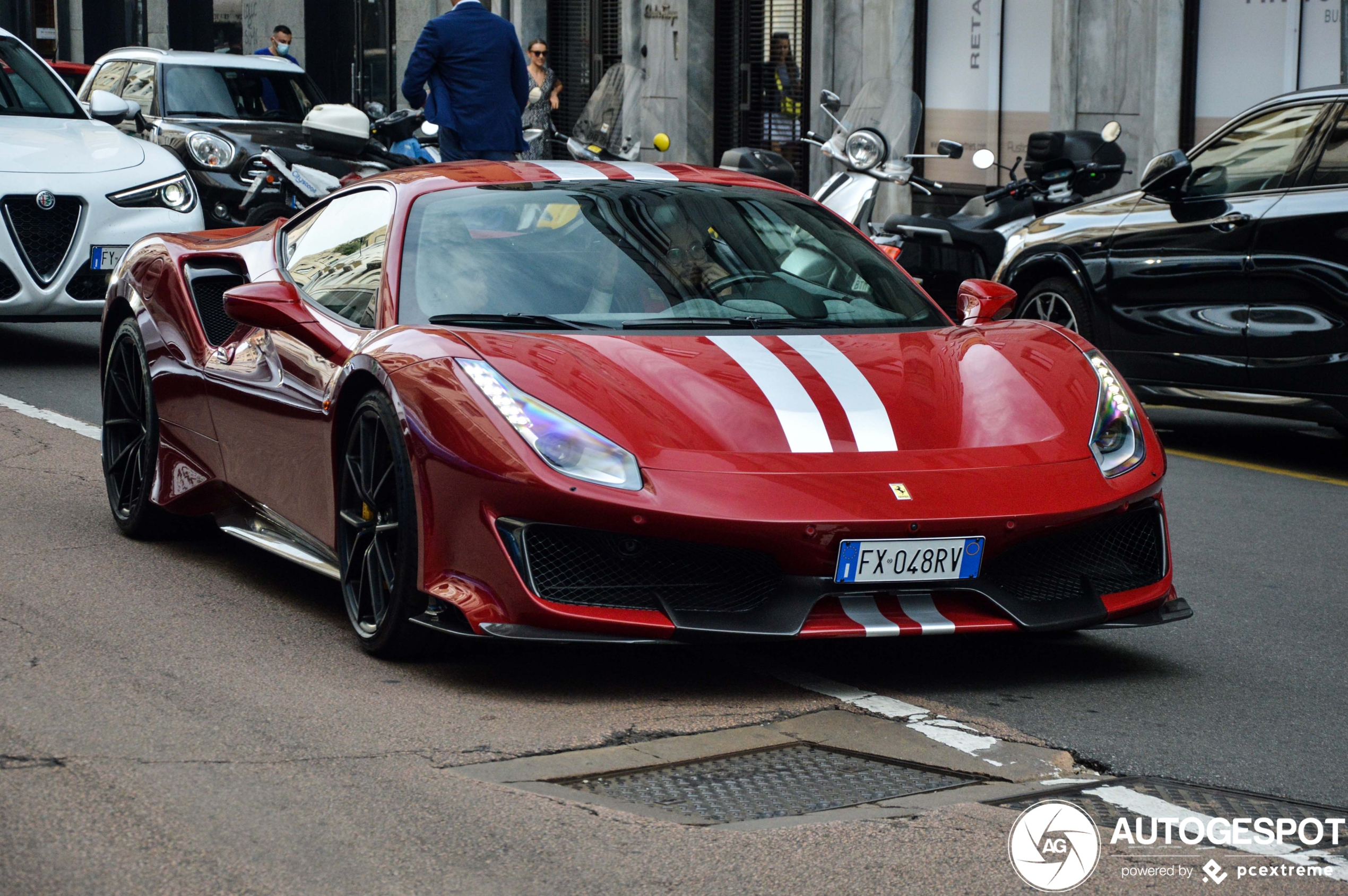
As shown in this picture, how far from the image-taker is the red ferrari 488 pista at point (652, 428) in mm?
4648

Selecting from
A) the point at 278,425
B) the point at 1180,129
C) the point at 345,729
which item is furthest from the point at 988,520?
the point at 1180,129

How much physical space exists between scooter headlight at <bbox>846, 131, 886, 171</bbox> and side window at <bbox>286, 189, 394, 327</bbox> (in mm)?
6680

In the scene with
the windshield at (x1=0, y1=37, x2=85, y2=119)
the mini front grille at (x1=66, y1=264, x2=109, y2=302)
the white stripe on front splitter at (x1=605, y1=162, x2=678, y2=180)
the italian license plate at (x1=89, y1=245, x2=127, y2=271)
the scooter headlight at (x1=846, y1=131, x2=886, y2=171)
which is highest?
the windshield at (x1=0, y1=37, x2=85, y2=119)

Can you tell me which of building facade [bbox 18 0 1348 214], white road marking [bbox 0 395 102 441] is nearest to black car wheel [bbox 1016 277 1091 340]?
building facade [bbox 18 0 1348 214]

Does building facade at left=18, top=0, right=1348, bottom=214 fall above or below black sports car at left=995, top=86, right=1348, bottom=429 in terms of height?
above

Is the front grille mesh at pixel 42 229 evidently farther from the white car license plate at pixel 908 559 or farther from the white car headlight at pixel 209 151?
the white car license plate at pixel 908 559

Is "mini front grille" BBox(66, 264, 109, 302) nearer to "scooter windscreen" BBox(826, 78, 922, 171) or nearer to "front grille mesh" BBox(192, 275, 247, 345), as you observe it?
"scooter windscreen" BBox(826, 78, 922, 171)

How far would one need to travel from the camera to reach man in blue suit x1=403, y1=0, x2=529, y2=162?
Answer: 457 inches

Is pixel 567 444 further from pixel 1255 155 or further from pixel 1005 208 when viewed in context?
pixel 1005 208

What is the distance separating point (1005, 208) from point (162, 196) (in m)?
5.16

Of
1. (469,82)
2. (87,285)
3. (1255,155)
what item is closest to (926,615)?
(1255,155)

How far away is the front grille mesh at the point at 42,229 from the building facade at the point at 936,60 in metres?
5.48

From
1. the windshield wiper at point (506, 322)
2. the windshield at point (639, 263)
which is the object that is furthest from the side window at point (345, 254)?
the windshield wiper at point (506, 322)

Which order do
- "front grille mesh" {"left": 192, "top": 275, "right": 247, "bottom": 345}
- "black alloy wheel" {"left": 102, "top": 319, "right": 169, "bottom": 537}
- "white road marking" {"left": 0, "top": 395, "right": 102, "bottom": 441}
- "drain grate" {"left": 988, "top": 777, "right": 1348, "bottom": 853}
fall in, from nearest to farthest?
"drain grate" {"left": 988, "top": 777, "right": 1348, "bottom": 853} < "front grille mesh" {"left": 192, "top": 275, "right": 247, "bottom": 345} < "black alloy wheel" {"left": 102, "top": 319, "right": 169, "bottom": 537} < "white road marking" {"left": 0, "top": 395, "right": 102, "bottom": 441}
